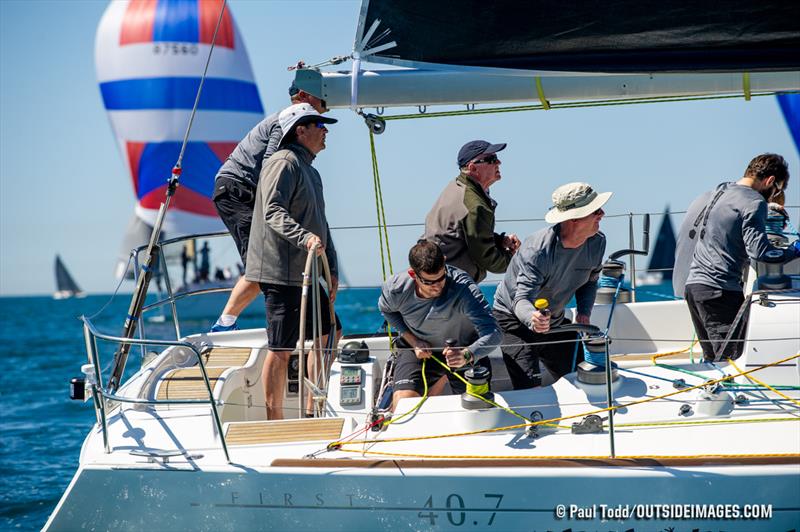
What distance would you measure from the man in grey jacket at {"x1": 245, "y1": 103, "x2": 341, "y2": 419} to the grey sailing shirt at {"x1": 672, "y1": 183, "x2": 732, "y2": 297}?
1.63m

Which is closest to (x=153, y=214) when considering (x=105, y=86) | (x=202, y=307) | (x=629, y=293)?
(x=105, y=86)

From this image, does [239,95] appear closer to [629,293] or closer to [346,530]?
[629,293]

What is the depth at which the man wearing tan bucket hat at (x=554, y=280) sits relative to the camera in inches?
156

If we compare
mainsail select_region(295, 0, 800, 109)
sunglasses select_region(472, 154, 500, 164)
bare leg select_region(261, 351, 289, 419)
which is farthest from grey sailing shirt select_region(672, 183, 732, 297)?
bare leg select_region(261, 351, 289, 419)

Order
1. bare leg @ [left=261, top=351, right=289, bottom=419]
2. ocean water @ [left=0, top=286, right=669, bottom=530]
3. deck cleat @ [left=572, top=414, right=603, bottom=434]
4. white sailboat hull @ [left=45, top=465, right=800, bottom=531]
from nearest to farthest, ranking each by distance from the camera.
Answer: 1. white sailboat hull @ [left=45, top=465, right=800, bottom=531]
2. deck cleat @ [left=572, top=414, right=603, bottom=434]
3. bare leg @ [left=261, top=351, right=289, bottom=419]
4. ocean water @ [left=0, top=286, right=669, bottom=530]

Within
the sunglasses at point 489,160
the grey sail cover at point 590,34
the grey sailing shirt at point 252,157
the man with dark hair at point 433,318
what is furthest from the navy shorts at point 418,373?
the grey sailing shirt at point 252,157

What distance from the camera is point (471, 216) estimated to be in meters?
4.30

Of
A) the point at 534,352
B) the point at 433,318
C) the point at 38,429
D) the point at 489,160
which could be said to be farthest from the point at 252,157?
the point at 38,429

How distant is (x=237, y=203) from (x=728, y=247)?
8.21 feet

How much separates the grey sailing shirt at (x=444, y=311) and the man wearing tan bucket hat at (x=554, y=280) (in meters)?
0.17

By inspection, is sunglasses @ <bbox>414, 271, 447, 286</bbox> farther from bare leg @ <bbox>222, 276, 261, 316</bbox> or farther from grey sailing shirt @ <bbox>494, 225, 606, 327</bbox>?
bare leg @ <bbox>222, 276, 261, 316</bbox>

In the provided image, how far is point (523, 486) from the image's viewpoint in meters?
3.27

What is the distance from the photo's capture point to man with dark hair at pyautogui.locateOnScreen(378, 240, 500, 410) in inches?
148

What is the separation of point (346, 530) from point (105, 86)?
25006mm
